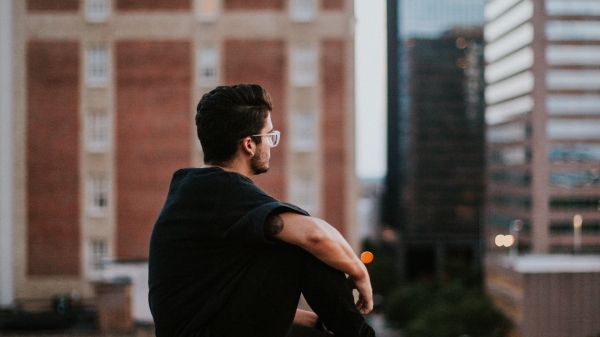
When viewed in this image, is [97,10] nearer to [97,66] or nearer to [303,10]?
[97,66]

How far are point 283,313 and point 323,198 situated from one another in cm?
2544

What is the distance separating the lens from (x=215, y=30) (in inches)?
1065

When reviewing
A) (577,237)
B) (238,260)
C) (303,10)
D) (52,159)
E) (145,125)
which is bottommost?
(577,237)

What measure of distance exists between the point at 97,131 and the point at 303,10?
11.7 metres

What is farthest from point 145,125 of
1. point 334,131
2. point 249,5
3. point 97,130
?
point 334,131

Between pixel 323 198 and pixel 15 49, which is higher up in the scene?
pixel 15 49

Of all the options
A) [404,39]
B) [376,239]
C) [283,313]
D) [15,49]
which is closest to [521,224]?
[404,39]

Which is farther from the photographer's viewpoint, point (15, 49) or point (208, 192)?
point (15, 49)

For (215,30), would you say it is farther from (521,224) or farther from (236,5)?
(521,224)

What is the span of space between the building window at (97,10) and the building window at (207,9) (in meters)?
4.44

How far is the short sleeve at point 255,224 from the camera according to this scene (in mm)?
1595

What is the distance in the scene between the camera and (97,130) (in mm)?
27531

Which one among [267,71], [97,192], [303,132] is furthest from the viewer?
[97,192]

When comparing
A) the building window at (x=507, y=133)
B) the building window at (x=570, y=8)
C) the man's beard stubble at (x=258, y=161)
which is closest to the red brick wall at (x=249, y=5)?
the man's beard stubble at (x=258, y=161)
